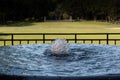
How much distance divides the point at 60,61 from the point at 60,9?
95.6 meters

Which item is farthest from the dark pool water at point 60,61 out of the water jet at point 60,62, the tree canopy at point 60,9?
the tree canopy at point 60,9

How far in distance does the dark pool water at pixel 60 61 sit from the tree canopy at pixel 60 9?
8096 centimetres

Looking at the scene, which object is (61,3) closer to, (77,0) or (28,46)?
(77,0)

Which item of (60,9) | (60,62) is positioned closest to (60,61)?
(60,62)

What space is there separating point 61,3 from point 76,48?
94030 mm

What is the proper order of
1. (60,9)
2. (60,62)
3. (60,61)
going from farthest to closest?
1. (60,9)
2. (60,61)
3. (60,62)

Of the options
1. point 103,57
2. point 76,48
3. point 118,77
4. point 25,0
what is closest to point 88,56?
point 103,57

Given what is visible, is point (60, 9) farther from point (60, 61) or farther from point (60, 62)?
point (60, 62)

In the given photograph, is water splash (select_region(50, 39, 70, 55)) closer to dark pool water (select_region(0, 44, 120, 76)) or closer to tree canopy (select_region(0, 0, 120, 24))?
dark pool water (select_region(0, 44, 120, 76))

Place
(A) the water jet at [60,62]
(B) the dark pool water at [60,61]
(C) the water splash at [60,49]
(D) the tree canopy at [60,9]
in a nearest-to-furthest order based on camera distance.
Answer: (A) the water jet at [60,62] → (B) the dark pool water at [60,61] → (C) the water splash at [60,49] → (D) the tree canopy at [60,9]

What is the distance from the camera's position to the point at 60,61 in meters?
8.09

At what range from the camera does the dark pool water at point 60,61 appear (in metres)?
6.46

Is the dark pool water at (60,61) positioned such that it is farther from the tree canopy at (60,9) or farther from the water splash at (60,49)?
the tree canopy at (60,9)

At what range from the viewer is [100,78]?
554 centimetres
